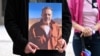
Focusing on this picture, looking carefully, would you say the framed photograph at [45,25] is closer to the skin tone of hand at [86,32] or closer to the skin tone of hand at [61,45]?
the skin tone of hand at [61,45]

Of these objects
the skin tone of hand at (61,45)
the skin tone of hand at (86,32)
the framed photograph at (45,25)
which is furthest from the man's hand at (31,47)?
the skin tone of hand at (86,32)

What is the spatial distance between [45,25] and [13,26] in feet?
0.76

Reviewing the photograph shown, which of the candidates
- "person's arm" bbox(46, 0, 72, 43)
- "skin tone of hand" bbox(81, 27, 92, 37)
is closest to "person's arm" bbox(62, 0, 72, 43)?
"person's arm" bbox(46, 0, 72, 43)

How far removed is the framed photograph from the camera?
234 centimetres

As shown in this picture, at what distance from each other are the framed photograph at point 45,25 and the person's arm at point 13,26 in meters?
0.07

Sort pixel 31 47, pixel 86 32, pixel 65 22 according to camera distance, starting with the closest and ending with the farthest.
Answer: pixel 31 47 → pixel 65 22 → pixel 86 32

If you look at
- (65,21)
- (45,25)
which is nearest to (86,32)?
(65,21)

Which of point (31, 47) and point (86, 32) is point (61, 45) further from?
point (86, 32)

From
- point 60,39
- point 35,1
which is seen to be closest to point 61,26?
point 60,39

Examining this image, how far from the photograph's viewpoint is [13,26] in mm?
2395

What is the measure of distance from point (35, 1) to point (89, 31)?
3.43ft

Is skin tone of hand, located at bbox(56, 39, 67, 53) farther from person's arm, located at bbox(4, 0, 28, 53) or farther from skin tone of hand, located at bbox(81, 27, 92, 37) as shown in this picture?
skin tone of hand, located at bbox(81, 27, 92, 37)

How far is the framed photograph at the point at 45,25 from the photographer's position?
7.68 ft

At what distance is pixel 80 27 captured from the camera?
329cm
